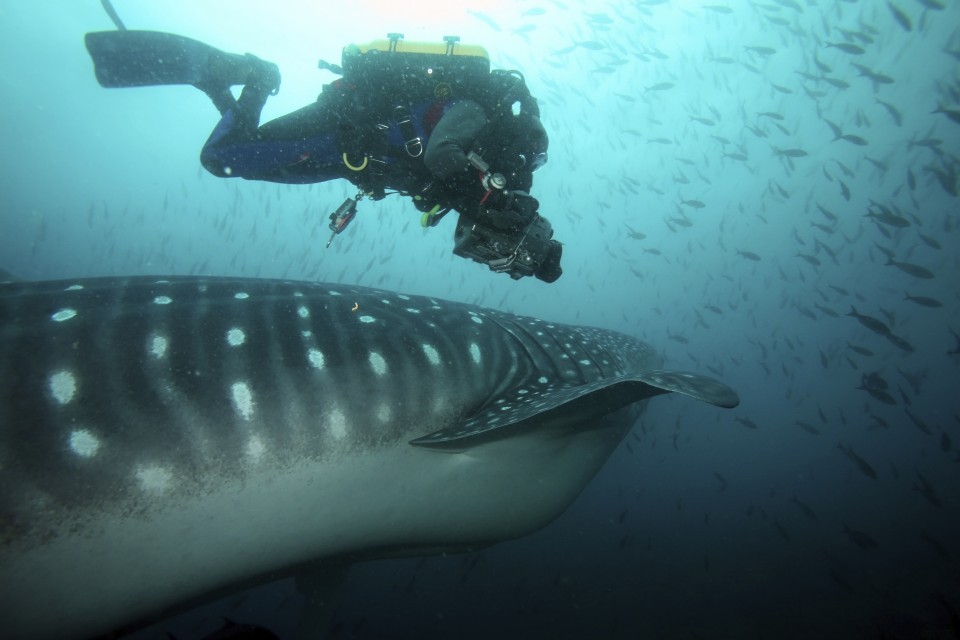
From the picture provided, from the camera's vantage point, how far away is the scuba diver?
3865 mm

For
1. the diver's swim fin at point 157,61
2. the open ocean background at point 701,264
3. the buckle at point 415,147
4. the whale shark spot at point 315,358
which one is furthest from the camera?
the open ocean background at point 701,264

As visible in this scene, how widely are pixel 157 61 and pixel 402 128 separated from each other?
2.25 metres

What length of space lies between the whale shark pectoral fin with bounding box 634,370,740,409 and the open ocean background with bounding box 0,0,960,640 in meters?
4.31

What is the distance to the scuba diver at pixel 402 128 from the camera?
152 inches

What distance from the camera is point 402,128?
4184 millimetres

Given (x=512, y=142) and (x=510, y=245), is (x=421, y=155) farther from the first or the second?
(x=510, y=245)

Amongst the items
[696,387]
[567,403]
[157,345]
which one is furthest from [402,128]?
[696,387]

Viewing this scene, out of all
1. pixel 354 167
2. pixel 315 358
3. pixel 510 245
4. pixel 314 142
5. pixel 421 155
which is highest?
pixel 421 155

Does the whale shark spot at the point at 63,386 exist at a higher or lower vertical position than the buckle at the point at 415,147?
lower

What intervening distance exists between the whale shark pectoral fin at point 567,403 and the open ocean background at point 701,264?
4411mm

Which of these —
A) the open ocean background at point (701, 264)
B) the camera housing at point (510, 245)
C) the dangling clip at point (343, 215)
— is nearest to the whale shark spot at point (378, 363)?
the camera housing at point (510, 245)

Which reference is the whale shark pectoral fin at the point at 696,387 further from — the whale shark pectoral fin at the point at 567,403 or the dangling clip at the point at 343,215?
the dangling clip at the point at 343,215

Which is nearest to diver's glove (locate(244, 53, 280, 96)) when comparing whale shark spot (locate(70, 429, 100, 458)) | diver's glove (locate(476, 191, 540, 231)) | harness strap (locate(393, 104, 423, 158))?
harness strap (locate(393, 104, 423, 158))

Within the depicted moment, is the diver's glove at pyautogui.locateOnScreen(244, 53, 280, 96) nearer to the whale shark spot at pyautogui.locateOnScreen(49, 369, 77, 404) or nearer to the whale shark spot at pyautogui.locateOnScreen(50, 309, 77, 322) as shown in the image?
the whale shark spot at pyautogui.locateOnScreen(50, 309, 77, 322)
